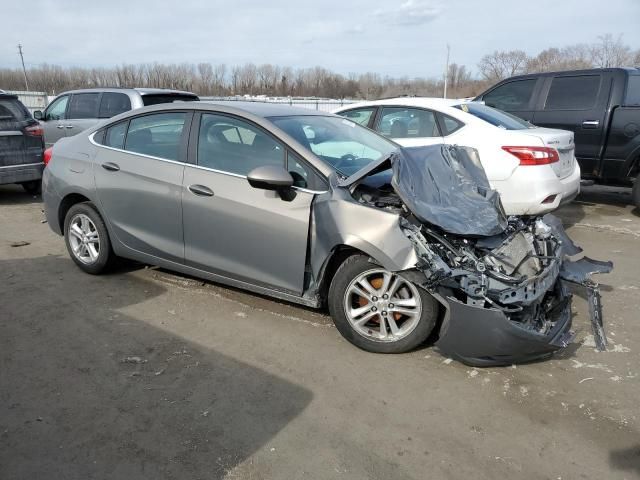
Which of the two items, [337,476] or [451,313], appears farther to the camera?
[451,313]

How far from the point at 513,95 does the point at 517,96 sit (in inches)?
3.3

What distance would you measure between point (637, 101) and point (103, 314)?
304 inches

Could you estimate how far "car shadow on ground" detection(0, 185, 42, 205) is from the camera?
28.4ft

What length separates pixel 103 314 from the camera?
4.15 m

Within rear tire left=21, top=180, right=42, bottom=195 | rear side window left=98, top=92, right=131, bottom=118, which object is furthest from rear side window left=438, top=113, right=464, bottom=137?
rear tire left=21, top=180, right=42, bottom=195

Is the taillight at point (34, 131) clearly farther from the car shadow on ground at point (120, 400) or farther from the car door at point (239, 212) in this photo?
the car door at point (239, 212)

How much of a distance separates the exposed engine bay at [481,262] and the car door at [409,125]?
255cm

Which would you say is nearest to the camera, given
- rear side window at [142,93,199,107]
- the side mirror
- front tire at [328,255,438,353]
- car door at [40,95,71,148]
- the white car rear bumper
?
front tire at [328,255,438,353]

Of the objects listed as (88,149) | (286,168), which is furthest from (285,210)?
(88,149)

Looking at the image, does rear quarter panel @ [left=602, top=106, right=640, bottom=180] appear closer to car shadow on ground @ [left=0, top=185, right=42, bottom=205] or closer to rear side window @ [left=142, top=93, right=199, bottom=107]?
rear side window @ [left=142, top=93, right=199, bottom=107]

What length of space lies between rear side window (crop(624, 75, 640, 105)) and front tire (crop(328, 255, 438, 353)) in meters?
6.03

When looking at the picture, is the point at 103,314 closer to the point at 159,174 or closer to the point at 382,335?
the point at 159,174

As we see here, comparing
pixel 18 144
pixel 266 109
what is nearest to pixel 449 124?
pixel 266 109

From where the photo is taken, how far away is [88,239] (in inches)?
194
